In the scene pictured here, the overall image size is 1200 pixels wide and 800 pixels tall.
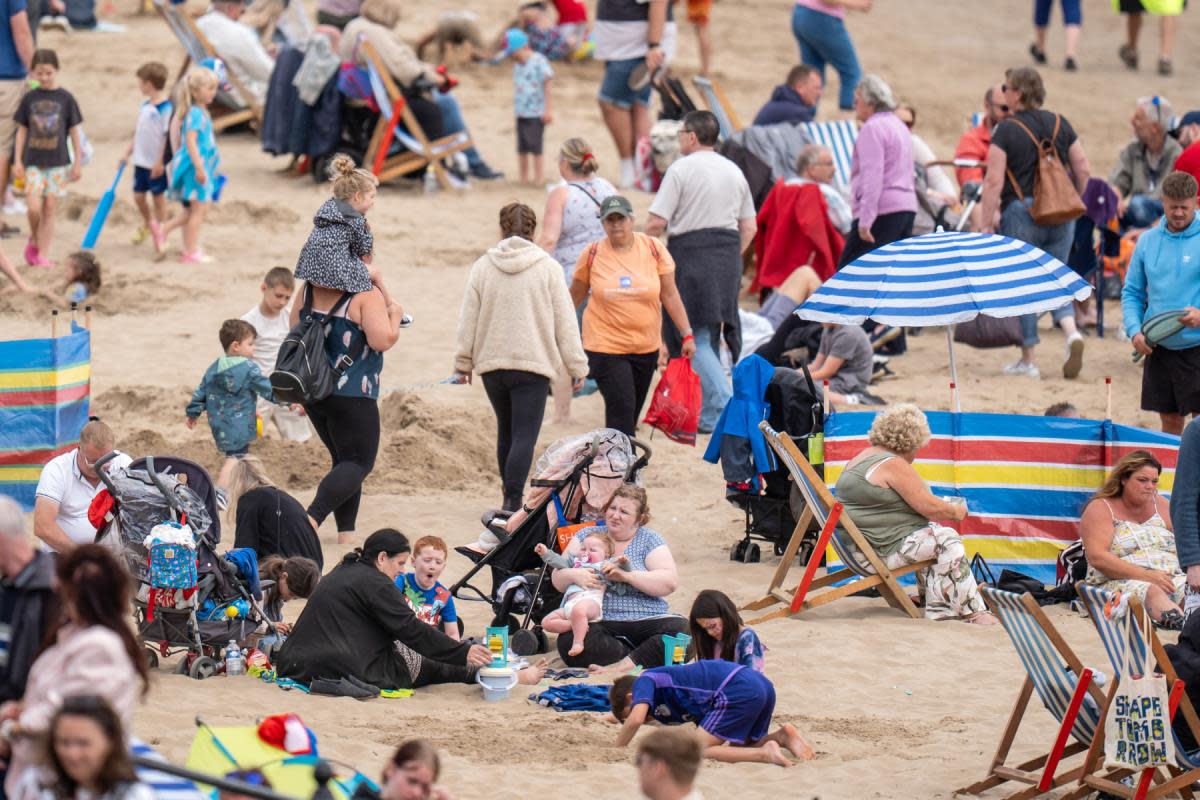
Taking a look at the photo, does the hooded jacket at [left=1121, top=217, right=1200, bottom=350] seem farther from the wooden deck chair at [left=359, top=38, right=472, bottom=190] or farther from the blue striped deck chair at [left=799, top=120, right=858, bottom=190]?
the wooden deck chair at [left=359, top=38, right=472, bottom=190]

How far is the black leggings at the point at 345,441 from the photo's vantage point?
886 cm

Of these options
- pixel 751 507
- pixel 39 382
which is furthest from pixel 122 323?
pixel 751 507

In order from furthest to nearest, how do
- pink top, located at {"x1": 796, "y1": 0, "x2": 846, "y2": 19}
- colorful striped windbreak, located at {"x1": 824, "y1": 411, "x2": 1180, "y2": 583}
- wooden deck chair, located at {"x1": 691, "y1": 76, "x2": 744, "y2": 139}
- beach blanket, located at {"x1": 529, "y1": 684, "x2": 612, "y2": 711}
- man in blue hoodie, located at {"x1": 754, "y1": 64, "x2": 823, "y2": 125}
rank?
pink top, located at {"x1": 796, "y1": 0, "x2": 846, "y2": 19} < wooden deck chair, located at {"x1": 691, "y1": 76, "x2": 744, "y2": 139} < man in blue hoodie, located at {"x1": 754, "y1": 64, "x2": 823, "y2": 125} < colorful striped windbreak, located at {"x1": 824, "y1": 411, "x2": 1180, "y2": 583} < beach blanket, located at {"x1": 529, "y1": 684, "x2": 612, "y2": 711}

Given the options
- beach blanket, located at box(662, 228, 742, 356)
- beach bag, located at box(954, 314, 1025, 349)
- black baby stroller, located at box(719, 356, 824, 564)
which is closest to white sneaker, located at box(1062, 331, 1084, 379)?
beach bag, located at box(954, 314, 1025, 349)

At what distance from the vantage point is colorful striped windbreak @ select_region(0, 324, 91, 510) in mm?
9672

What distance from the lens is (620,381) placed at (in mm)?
10180

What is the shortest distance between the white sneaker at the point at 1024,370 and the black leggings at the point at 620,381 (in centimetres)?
358

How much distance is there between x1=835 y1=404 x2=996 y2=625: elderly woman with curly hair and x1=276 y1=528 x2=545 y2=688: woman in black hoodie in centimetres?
210

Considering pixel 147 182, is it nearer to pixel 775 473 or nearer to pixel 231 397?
pixel 231 397

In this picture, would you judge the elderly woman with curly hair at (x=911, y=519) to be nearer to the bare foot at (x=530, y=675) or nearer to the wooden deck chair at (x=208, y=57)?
the bare foot at (x=530, y=675)

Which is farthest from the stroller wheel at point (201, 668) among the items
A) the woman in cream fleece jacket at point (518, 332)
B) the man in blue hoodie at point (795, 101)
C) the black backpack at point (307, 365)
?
the man in blue hoodie at point (795, 101)

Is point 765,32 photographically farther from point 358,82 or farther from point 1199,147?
point 1199,147

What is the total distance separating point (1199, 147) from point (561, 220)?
13.6 feet

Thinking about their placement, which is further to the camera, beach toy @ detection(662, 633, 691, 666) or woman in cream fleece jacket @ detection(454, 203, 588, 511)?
woman in cream fleece jacket @ detection(454, 203, 588, 511)
